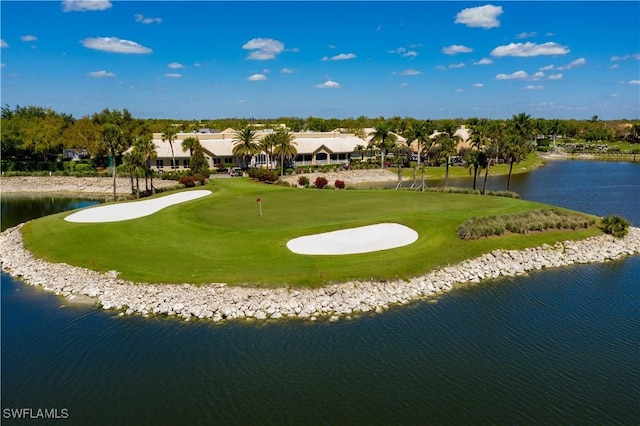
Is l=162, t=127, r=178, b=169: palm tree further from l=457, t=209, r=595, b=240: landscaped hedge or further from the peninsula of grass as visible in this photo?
l=457, t=209, r=595, b=240: landscaped hedge

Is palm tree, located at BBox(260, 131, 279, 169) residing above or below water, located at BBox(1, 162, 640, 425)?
above

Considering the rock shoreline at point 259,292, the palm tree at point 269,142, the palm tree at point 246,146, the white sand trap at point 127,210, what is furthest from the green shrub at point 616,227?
the palm tree at point 246,146

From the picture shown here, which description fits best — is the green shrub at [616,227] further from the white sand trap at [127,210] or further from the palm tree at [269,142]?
the palm tree at [269,142]

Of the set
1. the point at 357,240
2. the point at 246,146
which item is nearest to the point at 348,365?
the point at 357,240

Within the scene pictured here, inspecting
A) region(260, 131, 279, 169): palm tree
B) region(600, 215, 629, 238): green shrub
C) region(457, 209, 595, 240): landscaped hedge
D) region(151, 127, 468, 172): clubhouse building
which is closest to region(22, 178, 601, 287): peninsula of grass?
region(457, 209, 595, 240): landscaped hedge

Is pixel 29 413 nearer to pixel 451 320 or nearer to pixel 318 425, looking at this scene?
pixel 318 425
